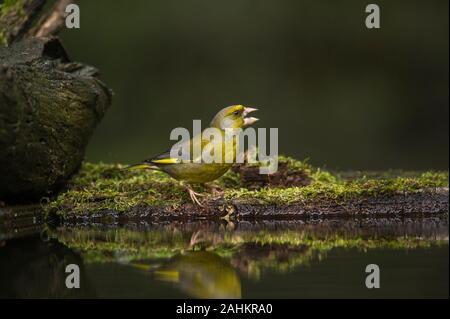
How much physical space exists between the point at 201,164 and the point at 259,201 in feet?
1.72

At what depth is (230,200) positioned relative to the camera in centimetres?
639

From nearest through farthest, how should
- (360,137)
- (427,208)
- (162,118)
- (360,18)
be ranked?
(427,208)
(360,137)
(162,118)
(360,18)

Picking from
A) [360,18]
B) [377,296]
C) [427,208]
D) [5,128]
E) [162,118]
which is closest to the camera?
[377,296]

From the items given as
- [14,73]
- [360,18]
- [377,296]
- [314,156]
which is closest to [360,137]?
[314,156]

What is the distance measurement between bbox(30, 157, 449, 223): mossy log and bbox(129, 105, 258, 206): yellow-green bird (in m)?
0.16

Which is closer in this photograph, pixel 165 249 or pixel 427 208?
pixel 165 249

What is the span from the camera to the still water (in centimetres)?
407

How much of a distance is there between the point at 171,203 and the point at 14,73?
158cm

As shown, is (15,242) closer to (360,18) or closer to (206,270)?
(206,270)

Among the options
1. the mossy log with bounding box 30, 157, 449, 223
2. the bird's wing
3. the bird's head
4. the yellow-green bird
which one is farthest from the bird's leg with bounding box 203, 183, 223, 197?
the bird's head

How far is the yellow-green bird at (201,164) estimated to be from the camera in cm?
636

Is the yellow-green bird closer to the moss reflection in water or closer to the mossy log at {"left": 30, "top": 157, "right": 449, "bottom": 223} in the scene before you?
the mossy log at {"left": 30, "top": 157, "right": 449, "bottom": 223}

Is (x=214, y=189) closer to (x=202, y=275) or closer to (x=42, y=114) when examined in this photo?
(x=42, y=114)

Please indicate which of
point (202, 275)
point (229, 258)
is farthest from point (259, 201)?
point (202, 275)
